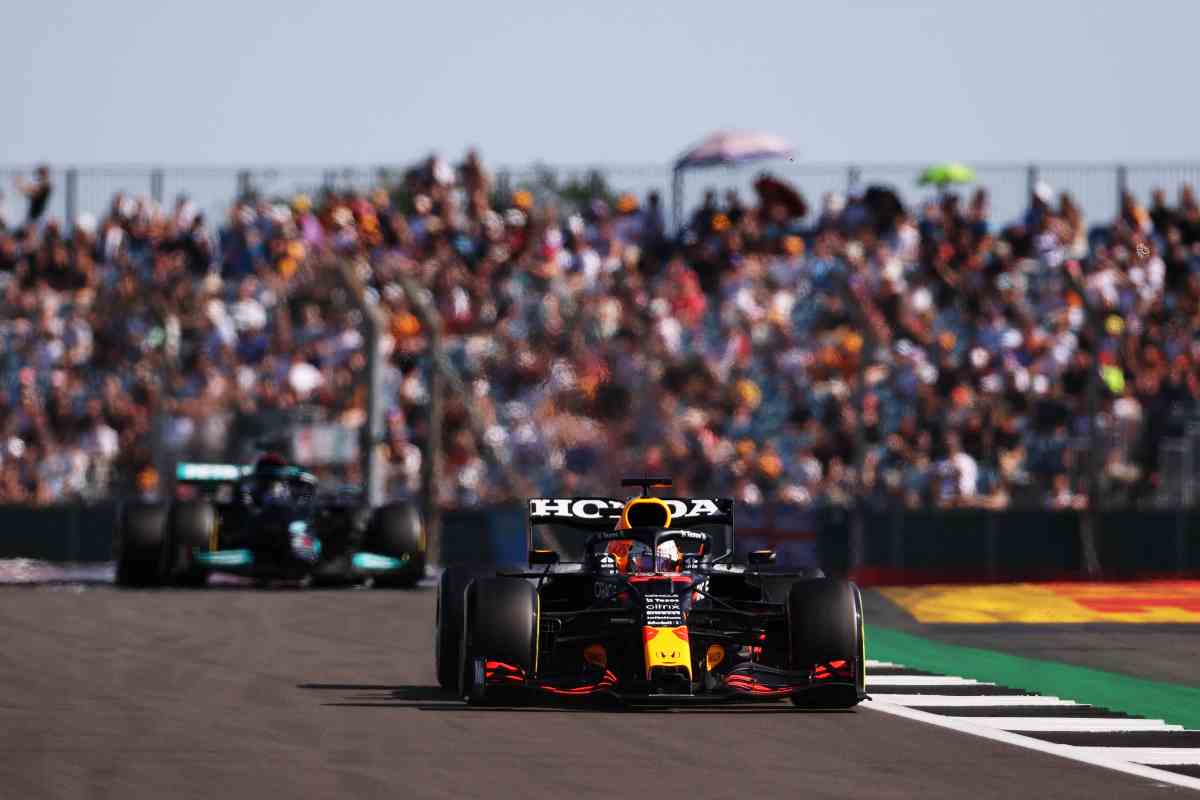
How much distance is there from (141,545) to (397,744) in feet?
52.7

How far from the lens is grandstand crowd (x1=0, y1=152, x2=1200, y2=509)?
3038cm

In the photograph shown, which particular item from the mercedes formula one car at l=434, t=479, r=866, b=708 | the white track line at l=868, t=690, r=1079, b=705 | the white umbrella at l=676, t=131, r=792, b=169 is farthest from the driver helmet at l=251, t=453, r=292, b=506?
the white track line at l=868, t=690, r=1079, b=705

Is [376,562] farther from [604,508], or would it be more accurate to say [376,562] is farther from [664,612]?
[664,612]

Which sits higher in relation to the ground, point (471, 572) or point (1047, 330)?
point (1047, 330)

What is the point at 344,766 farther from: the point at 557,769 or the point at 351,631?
the point at 351,631

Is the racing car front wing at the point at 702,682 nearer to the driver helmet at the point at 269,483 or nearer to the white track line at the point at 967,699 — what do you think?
the white track line at the point at 967,699

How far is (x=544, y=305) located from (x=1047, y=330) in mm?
6685

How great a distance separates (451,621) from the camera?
44.4 ft

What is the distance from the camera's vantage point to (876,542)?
28.0 metres

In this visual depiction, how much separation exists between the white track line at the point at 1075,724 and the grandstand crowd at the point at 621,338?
16.0 m

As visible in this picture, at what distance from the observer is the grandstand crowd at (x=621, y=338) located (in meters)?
30.4

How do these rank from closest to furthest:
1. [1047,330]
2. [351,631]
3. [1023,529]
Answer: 1. [351,631]
2. [1023,529]
3. [1047,330]

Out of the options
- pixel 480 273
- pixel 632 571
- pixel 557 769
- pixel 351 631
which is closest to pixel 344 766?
pixel 557 769

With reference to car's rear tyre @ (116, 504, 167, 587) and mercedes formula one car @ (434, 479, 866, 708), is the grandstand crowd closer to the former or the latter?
car's rear tyre @ (116, 504, 167, 587)
